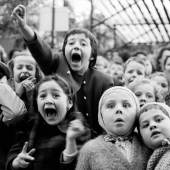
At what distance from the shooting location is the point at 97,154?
10.6 ft

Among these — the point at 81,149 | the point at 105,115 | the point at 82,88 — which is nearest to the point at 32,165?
the point at 81,149

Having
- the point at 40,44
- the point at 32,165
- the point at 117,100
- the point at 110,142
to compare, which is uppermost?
the point at 40,44

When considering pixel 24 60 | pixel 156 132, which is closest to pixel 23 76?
pixel 24 60

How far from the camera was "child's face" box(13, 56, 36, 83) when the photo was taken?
174 inches

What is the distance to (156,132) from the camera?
3152 millimetres

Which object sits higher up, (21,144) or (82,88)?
(82,88)

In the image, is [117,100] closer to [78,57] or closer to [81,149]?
[81,149]

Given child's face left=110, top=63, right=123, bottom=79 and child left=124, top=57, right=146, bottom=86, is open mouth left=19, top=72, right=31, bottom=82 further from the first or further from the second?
child's face left=110, top=63, right=123, bottom=79

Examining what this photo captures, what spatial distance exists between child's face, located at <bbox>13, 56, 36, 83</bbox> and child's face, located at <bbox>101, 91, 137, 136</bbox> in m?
1.24

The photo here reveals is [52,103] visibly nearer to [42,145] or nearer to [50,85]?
[50,85]

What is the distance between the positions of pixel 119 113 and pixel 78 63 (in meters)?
1.13

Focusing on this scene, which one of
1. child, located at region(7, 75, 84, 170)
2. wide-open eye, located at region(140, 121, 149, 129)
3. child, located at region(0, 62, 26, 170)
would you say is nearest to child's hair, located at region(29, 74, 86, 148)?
child, located at region(7, 75, 84, 170)

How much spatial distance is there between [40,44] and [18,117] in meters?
0.81

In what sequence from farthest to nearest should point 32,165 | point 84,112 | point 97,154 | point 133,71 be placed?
1. point 133,71
2. point 84,112
3. point 32,165
4. point 97,154
